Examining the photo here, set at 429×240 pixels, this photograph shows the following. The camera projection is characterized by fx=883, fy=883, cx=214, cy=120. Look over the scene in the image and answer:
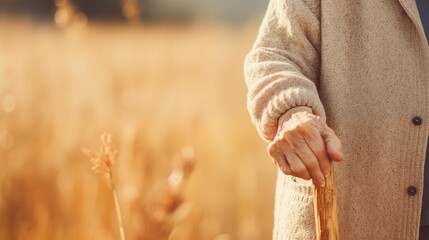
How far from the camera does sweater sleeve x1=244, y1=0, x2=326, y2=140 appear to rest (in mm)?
1541

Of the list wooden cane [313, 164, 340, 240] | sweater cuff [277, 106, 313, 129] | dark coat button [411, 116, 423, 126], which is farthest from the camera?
dark coat button [411, 116, 423, 126]

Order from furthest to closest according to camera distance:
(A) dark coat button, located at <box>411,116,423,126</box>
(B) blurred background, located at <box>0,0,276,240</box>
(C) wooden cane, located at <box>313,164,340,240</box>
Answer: (B) blurred background, located at <box>0,0,276,240</box> < (A) dark coat button, located at <box>411,116,423,126</box> < (C) wooden cane, located at <box>313,164,340,240</box>

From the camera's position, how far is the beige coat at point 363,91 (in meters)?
1.66

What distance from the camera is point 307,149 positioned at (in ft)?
4.45

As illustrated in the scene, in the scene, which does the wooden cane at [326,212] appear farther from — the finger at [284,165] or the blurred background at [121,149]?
the blurred background at [121,149]

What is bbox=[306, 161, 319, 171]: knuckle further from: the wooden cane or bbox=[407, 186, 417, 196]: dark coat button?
bbox=[407, 186, 417, 196]: dark coat button

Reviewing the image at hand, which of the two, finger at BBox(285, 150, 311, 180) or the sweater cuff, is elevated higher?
the sweater cuff

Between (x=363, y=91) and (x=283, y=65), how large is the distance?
0.17 m

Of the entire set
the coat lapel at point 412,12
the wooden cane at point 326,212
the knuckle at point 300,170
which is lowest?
the wooden cane at point 326,212

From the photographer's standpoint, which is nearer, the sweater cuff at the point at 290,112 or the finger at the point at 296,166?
the finger at the point at 296,166

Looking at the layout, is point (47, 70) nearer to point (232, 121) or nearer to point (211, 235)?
point (232, 121)

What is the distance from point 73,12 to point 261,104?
147cm

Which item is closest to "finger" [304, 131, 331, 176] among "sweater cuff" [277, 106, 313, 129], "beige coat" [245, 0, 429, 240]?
"sweater cuff" [277, 106, 313, 129]

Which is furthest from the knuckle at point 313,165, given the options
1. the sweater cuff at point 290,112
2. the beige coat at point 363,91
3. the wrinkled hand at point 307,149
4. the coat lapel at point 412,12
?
the coat lapel at point 412,12
